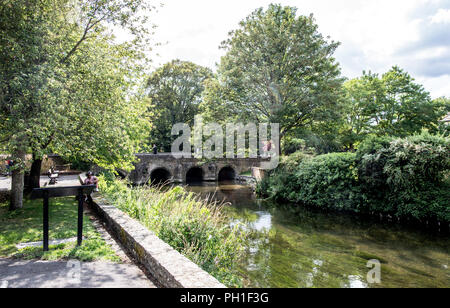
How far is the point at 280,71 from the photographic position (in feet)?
64.1

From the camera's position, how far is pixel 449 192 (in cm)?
1141

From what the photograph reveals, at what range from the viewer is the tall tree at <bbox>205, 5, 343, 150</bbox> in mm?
19312

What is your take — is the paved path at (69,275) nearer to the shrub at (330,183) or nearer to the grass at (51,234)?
the grass at (51,234)

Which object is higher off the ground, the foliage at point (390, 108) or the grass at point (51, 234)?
the foliage at point (390, 108)

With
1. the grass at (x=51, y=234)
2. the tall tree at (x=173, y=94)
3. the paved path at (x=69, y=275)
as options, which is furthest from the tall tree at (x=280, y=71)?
the tall tree at (x=173, y=94)

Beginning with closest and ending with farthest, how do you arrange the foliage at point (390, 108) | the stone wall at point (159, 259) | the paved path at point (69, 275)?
the stone wall at point (159, 259)
the paved path at point (69, 275)
the foliage at point (390, 108)

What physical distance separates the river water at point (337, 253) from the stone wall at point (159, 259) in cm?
262

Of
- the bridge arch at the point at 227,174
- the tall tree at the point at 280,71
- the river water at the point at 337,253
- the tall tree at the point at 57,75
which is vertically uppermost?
the tall tree at the point at 280,71

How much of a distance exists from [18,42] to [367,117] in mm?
27698

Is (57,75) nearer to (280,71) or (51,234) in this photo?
(51,234)

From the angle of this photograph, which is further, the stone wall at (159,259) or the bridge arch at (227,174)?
the bridge arch at (227,174)

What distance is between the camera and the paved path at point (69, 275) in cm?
359

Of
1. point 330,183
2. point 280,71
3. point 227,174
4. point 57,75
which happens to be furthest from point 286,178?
point 227,174
